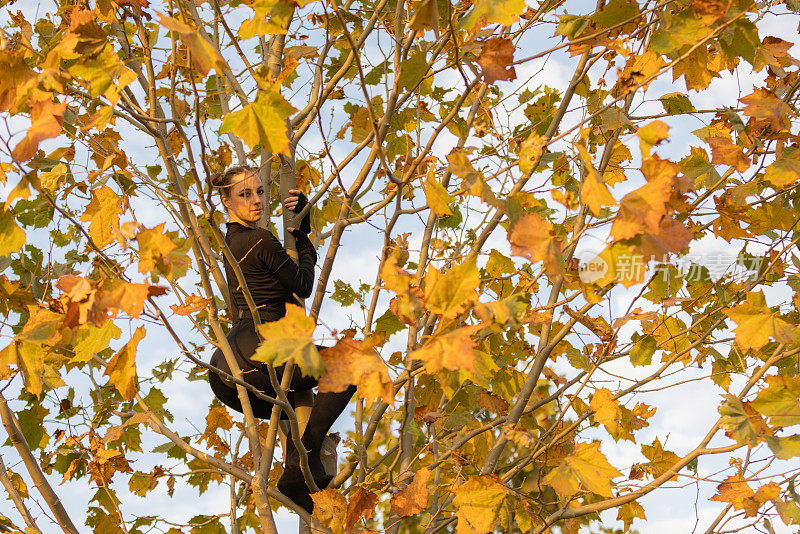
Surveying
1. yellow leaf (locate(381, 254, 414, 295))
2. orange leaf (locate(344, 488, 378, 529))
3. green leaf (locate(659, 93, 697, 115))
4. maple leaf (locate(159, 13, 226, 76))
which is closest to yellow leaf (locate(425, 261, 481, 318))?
yellow leaf (locate(381, 254, 414, 295))

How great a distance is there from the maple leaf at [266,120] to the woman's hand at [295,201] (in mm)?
1617

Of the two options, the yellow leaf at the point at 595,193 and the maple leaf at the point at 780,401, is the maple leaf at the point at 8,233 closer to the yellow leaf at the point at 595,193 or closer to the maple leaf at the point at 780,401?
the yellow leaf at the point at 595,193

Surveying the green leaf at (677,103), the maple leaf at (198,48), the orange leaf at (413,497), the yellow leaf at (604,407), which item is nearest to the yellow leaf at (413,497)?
the orange leaf at (413,497)

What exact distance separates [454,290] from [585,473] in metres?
0.83

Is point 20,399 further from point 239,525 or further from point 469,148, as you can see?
point 469,148

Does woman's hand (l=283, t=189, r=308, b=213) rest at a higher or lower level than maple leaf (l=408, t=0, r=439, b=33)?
higher

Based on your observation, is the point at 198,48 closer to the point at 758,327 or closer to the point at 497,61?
the point at 497,61

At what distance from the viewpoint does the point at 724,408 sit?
6.72ft

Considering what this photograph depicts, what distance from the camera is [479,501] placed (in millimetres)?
2225

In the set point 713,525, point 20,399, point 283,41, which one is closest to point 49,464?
point 20,399

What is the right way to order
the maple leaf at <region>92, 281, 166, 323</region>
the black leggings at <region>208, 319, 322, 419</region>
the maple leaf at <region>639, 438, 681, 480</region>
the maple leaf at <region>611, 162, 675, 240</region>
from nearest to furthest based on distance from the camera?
the maple leaf at <region>611, 162, 675, 240</region> → the maple leaf at <region>92, 281, 166, 323</region> → the black leggings at <region>208, 319, 322, 419</region> → the maple leaf at <region>639, 438, 681, 480</region>

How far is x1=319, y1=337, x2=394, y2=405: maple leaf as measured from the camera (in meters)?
1.49

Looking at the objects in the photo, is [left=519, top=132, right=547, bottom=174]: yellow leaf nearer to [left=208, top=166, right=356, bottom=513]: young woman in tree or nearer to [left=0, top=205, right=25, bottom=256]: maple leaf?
[left=208, top=166, right=356, bottom=513]: young woman in tree

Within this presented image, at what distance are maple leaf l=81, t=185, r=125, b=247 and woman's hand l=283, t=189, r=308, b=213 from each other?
989 millimetres
